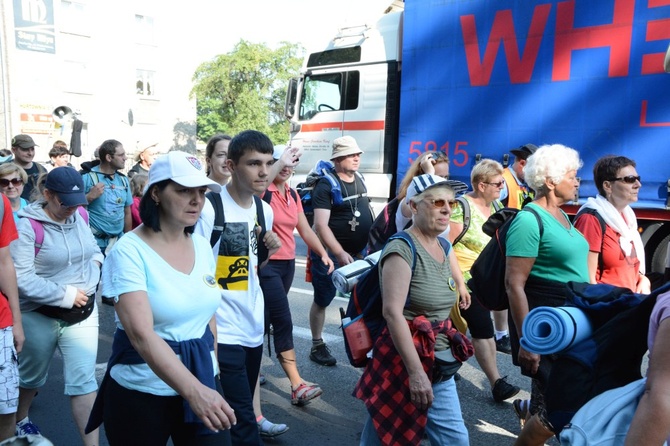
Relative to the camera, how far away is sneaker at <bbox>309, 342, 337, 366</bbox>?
17.1 ft

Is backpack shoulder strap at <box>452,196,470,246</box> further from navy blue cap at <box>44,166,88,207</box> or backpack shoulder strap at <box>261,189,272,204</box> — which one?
navy blue cap at <box>44,166,88,207</box>

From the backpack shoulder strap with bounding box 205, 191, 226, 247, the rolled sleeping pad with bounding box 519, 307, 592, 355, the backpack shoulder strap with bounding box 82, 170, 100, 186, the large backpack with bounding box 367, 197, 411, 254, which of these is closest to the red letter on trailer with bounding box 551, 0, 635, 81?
the large backpack with bounding box 367, 197, 411, 254

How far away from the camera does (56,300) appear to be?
128 inches

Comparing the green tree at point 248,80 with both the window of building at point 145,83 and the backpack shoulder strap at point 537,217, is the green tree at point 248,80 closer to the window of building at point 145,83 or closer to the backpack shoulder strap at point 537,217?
the window of building at point 145,83

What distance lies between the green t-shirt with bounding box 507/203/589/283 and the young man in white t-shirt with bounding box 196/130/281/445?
1.30 m

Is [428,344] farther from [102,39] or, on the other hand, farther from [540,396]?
[102,39]

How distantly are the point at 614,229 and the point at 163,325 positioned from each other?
2565 mm

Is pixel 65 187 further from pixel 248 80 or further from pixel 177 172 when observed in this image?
pixel 248 80

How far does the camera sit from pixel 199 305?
2234mm

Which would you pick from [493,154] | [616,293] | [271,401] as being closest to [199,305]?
[616,293]

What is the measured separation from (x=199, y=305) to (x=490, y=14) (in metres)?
7.43

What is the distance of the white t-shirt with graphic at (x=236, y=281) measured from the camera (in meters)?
2.98

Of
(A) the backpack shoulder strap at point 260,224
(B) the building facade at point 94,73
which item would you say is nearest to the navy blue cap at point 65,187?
(A) the backpack shoulder strap at point 260,224

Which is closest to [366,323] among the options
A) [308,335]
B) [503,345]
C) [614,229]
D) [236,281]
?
[236,281]
